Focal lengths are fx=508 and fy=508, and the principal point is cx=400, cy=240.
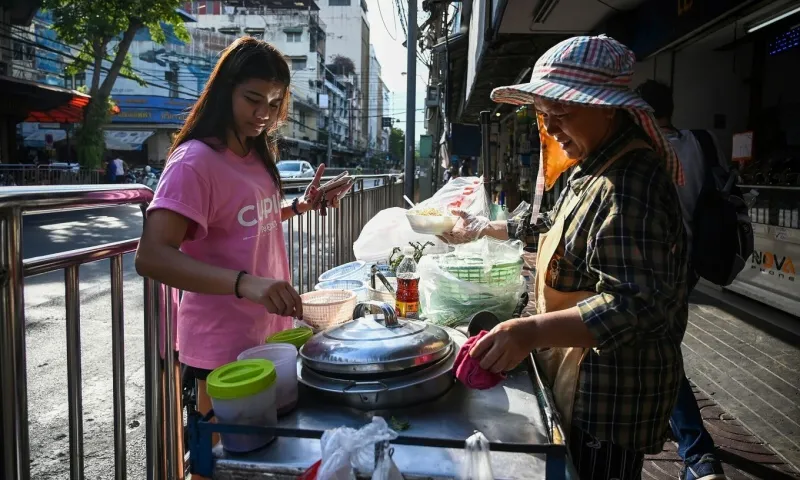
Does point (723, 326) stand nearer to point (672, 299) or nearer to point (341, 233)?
point (341, 233)

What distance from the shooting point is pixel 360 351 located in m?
1.43

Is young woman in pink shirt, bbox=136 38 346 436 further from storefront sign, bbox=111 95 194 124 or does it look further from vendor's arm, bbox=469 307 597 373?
storefront sign, bbox=111 95 194 124

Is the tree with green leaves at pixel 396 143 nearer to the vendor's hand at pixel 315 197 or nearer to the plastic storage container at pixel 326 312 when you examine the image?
the vendor's hand at pixel 315 197

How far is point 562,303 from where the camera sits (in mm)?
1546

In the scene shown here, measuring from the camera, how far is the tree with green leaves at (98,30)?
65.6ft

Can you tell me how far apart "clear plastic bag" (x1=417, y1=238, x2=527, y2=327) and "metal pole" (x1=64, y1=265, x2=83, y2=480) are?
134cm

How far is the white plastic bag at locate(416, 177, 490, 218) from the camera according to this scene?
13.4 feet

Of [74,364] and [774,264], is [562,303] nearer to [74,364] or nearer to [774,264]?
[74,364]

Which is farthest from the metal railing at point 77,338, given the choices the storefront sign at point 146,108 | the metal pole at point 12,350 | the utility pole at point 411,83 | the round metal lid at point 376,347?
the storefront sign at point 146,108

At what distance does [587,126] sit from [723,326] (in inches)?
208

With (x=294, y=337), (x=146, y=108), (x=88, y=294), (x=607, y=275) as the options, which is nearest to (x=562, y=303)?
(x=607, y=275)

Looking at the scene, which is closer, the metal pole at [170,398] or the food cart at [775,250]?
the metal pole at [170,398]

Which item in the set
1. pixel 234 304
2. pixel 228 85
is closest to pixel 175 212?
pixel 234 304

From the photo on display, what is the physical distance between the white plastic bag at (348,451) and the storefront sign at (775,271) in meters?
6.11
